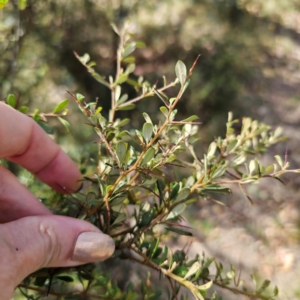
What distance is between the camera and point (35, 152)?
1010 mm

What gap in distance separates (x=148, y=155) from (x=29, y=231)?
0.35 metres

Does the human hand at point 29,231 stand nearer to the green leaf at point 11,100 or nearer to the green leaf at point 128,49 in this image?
the green leaf at point 11,100

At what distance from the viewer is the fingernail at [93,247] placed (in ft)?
2.32

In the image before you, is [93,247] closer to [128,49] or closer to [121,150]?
[121,150]

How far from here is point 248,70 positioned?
10.7 feet

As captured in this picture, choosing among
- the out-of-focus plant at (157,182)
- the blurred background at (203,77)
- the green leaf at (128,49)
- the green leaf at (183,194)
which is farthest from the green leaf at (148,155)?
the blurred background at (203,77)

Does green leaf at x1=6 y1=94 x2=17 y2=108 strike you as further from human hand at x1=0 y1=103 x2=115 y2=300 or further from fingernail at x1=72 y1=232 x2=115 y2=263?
fingernail at x1=72 y1=232 x2=115 y2=263

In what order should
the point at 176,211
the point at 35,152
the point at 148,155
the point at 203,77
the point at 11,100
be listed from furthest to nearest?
the point at 203,77 < the point at 35,152 < the point at 11,100 < the point at 176,211 < the point at 148,155

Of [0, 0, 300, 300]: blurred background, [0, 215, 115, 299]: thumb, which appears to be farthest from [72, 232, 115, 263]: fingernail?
[0, 0, 300, 300]: blurred background

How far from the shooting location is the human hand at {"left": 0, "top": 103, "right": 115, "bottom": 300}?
704 millimetres

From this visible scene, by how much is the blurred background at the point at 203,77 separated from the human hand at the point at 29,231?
0.33m

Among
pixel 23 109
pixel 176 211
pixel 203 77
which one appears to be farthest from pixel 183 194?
pixel 203 77

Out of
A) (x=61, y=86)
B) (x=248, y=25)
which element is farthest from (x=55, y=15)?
(x=248, y=25)

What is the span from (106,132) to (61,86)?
2206 mm
